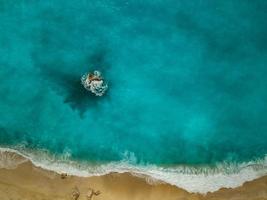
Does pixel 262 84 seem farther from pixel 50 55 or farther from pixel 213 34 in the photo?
pixel 50 55

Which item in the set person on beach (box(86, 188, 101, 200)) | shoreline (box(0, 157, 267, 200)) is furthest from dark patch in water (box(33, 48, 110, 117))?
person on beach (box(86, 188, 101, 200))

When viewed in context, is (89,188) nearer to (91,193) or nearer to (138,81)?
(91,193)

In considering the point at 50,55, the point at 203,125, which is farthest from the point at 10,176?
the point at 203,125

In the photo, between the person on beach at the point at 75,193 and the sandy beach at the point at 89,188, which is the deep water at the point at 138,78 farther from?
the person on beach at the point at 75,193

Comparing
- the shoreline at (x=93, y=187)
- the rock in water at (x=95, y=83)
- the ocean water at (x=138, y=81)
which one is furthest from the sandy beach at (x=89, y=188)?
the rock in water at (x=95, y=83)

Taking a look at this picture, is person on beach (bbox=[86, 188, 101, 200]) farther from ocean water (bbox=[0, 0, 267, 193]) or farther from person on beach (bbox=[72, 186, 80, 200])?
ocean water (bbox=[0, 0, 267, 193])
